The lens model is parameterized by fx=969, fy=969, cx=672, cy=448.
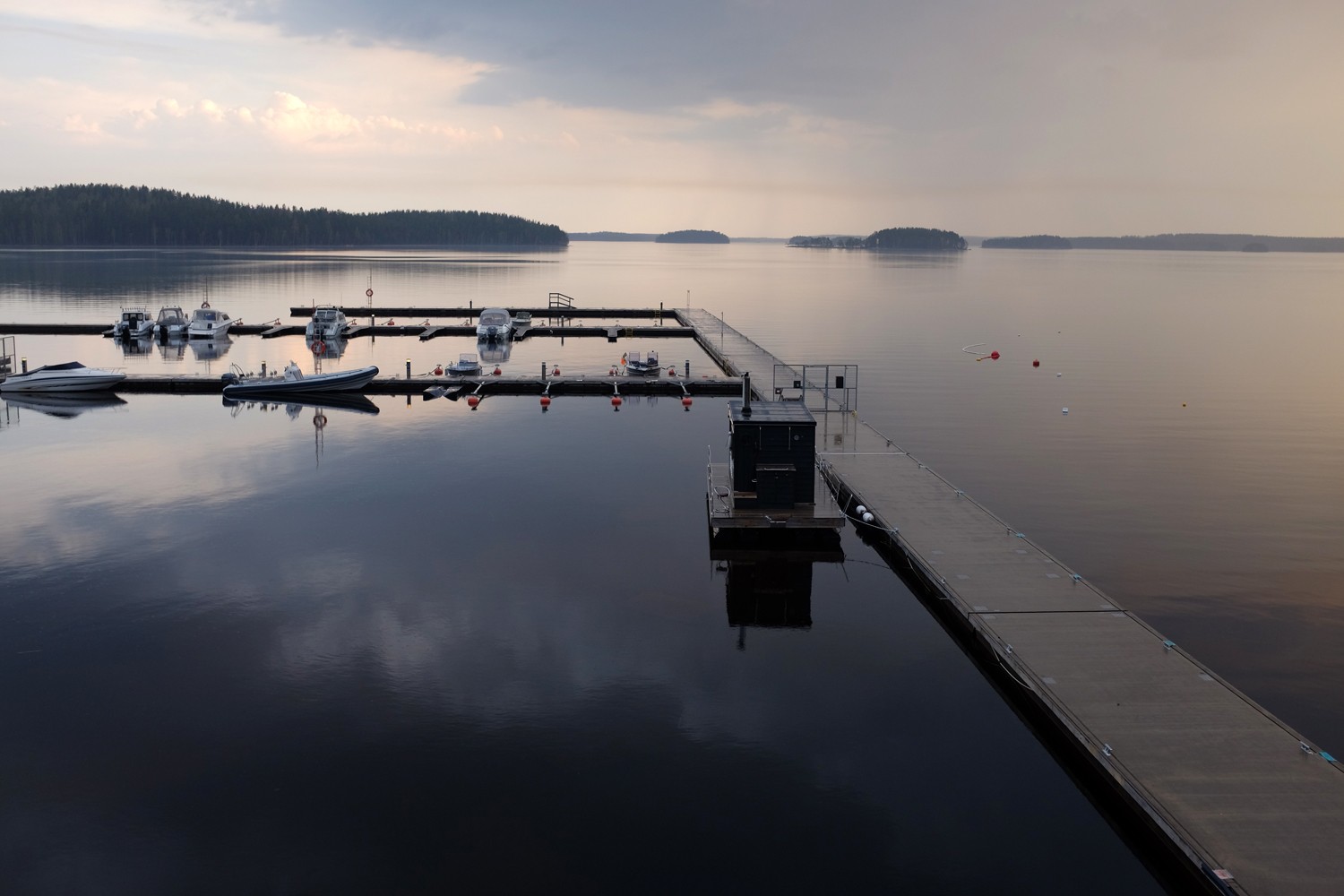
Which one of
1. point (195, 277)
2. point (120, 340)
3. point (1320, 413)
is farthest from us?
point (195, 277)

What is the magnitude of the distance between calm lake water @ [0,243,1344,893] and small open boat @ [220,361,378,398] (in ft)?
11.3

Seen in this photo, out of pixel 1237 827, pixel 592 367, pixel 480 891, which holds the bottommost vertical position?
pixel 480 891

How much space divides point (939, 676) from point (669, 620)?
692 centimetres

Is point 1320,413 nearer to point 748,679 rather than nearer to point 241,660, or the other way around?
point 748,679

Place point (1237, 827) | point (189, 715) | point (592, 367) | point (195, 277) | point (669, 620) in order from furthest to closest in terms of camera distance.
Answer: point (195, 277) → point (592, 367) → point (669, 620) → point (189, 715) → point (1237, 827)

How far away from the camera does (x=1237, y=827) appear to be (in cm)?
1419

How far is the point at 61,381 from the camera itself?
55.1 meters

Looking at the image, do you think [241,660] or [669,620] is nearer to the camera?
[241,660]

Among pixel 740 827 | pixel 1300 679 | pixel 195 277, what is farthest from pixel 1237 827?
pixel 195 277

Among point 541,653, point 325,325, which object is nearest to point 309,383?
point 325,325

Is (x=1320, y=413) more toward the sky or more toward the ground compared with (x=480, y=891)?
more toward the sky

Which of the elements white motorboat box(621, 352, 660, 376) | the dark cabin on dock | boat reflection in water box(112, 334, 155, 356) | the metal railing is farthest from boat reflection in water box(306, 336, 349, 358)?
the dark cabin on dock

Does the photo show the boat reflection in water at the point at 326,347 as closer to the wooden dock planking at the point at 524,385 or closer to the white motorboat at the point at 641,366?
the wooden dock planking at the point at 524,385

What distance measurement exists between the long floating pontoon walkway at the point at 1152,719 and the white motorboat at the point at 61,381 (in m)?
48.1
